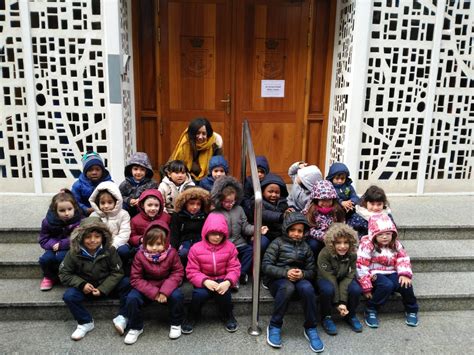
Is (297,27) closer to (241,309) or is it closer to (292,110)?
(292,110)

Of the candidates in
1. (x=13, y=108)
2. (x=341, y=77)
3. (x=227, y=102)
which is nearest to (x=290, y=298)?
(x=227, y=102)

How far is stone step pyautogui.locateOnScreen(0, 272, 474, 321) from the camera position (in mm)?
3693

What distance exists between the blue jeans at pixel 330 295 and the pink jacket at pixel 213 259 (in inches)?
27.7

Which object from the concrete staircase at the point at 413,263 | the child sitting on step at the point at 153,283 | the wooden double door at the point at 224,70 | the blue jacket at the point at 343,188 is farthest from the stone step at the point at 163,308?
the wooden double door at the point at 224,70

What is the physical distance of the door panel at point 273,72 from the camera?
5.78 metres

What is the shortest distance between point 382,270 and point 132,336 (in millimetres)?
2165

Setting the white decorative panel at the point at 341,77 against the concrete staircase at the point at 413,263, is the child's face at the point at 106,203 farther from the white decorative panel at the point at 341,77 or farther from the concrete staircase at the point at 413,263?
the white decorative panel at the point at 341,77

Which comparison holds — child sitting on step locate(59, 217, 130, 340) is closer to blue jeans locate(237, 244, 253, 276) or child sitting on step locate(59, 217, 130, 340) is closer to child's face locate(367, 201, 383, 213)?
blue jeans locate(237, 244, 253, 276)

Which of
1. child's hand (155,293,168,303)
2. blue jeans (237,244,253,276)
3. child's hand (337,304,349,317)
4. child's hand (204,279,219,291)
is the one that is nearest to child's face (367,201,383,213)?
child's hand (337,304,349,317)

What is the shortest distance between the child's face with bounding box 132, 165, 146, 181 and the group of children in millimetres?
183

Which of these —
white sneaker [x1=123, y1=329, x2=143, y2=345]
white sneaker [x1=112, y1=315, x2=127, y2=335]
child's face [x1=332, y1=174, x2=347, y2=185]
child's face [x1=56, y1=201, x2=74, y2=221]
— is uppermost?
child's face [x1=332, y1=174, x2=347, y2=185]

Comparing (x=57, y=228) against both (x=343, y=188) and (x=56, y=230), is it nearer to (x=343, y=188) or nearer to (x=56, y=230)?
(x=56, y=230)

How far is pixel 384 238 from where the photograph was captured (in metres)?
3.75

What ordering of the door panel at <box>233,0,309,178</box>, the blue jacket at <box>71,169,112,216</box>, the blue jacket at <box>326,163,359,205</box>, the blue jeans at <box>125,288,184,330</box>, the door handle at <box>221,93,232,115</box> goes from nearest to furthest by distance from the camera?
the blue jeans at <box>125,288,184,330</box>
the blue jacket at <box>71,169,112,216</box>
the blue jacket at <box>326,163,359,205</box>
the door panel at <box>233,0,309,178</box>
the door handle at <box>221,93,232,115</box>
